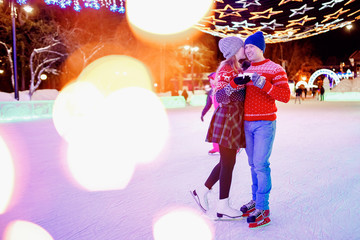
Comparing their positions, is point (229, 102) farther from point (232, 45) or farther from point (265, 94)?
point (232, 45)

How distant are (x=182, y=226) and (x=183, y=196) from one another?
77cm

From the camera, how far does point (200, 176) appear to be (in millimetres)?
4234

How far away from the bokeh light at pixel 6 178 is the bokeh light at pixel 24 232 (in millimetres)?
447

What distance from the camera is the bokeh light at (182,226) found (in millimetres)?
2500

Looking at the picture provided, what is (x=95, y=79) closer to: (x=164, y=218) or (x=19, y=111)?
(x=19, y=111)

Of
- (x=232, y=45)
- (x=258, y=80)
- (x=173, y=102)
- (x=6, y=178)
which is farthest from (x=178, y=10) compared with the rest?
(x=173, y=102)

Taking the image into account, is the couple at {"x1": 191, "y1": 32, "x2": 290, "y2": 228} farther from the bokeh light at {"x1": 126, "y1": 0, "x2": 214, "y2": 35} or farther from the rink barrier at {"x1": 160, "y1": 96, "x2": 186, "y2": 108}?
the rink barrier at {"x1": 160, "y1": 96, "x2": 186, "y2": 108}

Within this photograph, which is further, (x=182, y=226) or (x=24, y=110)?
(x=24, y=110)

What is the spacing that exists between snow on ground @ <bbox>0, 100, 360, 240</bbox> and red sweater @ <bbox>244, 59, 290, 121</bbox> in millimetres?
936

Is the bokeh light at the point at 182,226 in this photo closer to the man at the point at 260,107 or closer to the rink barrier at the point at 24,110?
the man at the point at 260,107

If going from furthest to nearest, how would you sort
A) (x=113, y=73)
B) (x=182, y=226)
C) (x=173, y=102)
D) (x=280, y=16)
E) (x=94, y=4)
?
(x=113, y=73), (x=173, y=102), (x=94, y=4), (x=280, y=16), (x=182, y=226)

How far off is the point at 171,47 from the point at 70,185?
29.0m

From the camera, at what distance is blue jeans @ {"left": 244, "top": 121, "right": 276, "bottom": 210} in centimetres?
255

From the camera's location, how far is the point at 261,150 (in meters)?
2.57
